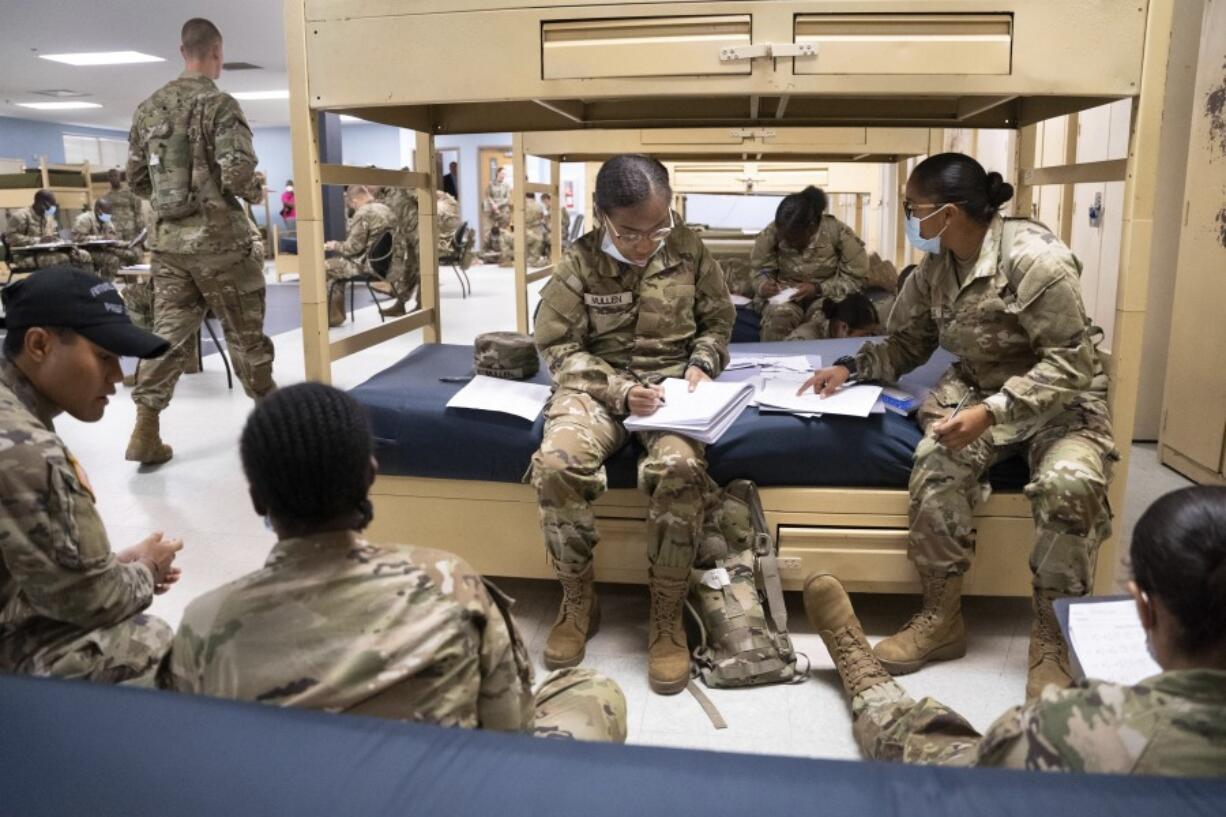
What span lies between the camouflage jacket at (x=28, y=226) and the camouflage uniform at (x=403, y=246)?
13.0ft

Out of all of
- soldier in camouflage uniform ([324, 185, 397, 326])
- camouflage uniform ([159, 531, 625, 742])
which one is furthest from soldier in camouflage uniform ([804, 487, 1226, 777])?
soldier in camouflage uniform ([324, 185, 397, 326])

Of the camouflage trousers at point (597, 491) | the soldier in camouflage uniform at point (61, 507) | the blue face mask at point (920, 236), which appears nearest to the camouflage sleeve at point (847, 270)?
the blue face mask at point (920, 236)

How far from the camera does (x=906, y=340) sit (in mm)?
Answer: 2691

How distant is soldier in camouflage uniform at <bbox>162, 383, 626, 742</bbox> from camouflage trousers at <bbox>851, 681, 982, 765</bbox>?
71 centimetres

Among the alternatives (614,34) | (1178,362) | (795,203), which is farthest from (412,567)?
(795,203)

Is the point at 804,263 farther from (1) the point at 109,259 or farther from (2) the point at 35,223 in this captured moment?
(2) the point at 35,223

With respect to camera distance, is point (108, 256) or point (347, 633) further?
point (108, 256)

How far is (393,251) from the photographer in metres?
7.79

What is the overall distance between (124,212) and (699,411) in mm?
8875

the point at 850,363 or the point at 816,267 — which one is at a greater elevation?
the point at 816,267

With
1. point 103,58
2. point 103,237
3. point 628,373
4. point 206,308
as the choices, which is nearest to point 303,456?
point 628,373

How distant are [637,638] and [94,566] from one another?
1.40 metres

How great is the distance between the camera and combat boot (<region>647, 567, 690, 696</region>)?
2248 mm

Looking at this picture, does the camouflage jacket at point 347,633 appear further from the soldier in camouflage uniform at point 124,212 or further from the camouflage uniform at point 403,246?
the soldier in camouflage uniform at point 124,212
